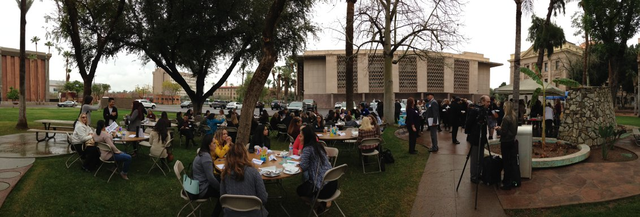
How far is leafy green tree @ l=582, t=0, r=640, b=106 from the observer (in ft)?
65.6

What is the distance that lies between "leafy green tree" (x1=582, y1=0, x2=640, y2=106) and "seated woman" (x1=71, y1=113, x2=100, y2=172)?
2532 centimetres

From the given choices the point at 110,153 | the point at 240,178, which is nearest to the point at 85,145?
the point at 110,153

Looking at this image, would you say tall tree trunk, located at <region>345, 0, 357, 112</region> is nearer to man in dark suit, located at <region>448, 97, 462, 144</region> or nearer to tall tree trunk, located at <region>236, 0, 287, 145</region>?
man in dark suit, located at <region>448, 97, 462, 144</region>

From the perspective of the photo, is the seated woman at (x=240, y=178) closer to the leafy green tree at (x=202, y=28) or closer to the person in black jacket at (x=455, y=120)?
the person in black jacket at (x=455, y=120)

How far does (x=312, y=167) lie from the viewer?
438cm

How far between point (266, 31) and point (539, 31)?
22286 mm

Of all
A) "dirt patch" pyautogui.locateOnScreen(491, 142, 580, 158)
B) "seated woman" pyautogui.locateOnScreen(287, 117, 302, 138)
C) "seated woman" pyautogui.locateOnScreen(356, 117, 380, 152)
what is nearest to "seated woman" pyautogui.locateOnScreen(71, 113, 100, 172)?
"seated woman" pyautogui.locateOnScreen(287, 117, 302, 138)

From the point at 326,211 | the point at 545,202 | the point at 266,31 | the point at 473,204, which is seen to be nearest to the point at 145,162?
the point at 266,31

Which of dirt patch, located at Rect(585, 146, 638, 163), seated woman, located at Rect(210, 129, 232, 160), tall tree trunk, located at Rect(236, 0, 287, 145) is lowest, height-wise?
dirt patch, located at Rect(585, 146, 638, 163)

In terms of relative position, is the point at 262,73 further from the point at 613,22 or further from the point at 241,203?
the point at 613,22

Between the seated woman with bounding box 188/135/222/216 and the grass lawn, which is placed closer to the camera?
the seated woman with bounding box 188/135/222/216

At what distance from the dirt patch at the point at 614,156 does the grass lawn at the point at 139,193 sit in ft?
12.2

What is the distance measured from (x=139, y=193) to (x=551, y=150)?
887cm

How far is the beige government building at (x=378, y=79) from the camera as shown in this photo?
54.8 m
